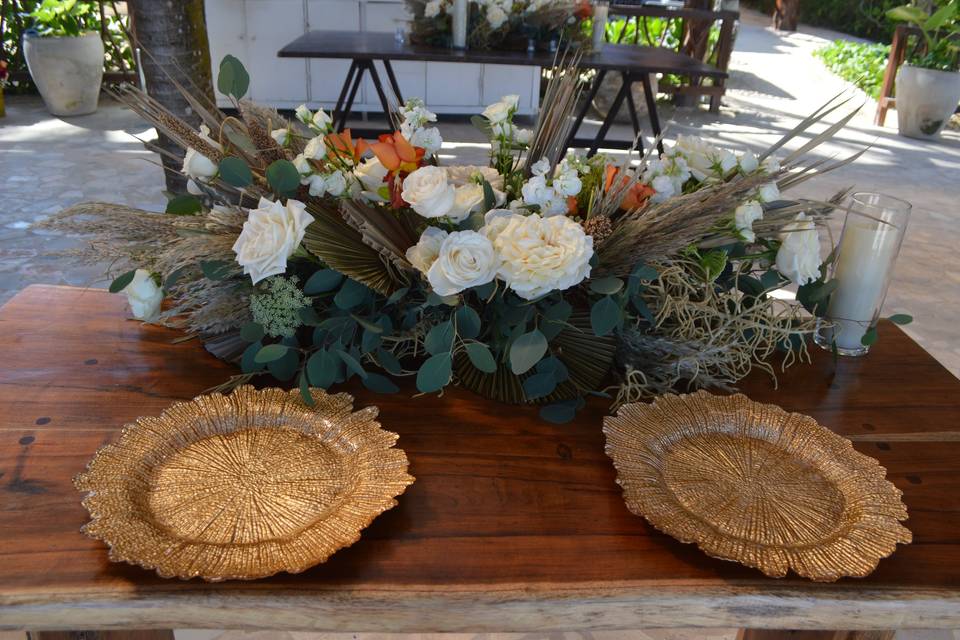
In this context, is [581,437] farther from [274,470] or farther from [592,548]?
[274,470]

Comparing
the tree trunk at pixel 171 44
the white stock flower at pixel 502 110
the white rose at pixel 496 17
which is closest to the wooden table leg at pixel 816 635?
the white stock flower at pixel 502 110

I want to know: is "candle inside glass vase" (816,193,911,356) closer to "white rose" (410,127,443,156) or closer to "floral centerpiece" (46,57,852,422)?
"floral centerpiece" (46,57,852,422)

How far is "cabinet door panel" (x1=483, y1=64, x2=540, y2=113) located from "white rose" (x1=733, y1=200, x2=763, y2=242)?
464cm

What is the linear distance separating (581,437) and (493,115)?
488 mm

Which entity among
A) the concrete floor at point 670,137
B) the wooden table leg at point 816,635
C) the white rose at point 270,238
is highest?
the white rose at point 270,238

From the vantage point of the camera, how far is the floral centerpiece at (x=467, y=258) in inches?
37.9

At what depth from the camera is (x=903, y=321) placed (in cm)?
124

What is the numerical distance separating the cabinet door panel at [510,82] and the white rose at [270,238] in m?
4.70

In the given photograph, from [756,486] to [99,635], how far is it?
34.6 inches

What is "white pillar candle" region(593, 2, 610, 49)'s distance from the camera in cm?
404

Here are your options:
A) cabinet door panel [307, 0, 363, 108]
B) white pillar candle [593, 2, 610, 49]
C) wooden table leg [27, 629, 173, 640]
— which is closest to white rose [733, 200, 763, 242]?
wooden table leg [27, 629, 173, 640]

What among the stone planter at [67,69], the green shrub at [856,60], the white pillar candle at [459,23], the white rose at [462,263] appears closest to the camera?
the white rose at [462,263]

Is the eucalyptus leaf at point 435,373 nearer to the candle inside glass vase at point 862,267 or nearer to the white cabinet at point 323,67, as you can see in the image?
the candle inside glass vase at point 862,267

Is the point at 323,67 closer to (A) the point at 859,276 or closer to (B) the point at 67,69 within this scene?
(B) the point at 67,69
